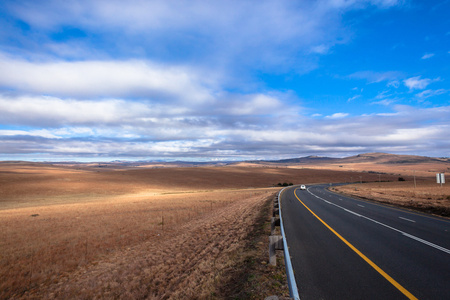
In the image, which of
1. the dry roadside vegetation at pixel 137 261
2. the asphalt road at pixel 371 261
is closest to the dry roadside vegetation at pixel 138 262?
the dry roadside vegetation at pixel 137 261

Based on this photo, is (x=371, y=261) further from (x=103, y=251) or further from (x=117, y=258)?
(x=103, y=251)

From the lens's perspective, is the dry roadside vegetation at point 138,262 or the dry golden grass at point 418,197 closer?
the dry roadside vegetation at point 138,262

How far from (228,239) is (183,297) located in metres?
4.74

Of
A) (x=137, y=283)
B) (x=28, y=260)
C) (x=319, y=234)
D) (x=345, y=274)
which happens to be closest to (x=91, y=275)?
(x=137, y=283)

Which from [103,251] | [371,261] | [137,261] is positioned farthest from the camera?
[103,251]

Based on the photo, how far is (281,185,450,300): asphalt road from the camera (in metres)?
5.12

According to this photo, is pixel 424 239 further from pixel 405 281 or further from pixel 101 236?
pixel 101 236

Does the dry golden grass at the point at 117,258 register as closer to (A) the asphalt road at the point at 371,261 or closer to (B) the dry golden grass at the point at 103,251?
(B) the dry golden grass at the point at 103,251

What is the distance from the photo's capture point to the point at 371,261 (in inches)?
270

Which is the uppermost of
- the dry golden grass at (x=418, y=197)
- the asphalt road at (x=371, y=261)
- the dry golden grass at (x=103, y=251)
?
the asphalt road at (x=371, y=261)

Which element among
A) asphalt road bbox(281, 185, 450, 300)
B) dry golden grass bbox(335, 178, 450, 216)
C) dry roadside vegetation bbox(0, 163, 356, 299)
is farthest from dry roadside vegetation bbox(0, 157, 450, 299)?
dry golden grass bbox(335, 178, 450, 216)

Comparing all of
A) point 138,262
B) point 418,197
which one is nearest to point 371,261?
point 138,262

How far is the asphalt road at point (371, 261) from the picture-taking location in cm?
512

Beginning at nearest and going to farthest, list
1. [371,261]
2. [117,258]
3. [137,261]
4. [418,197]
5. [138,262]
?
[371,261], [138,262], [137,261], [117,258], [418,197]
